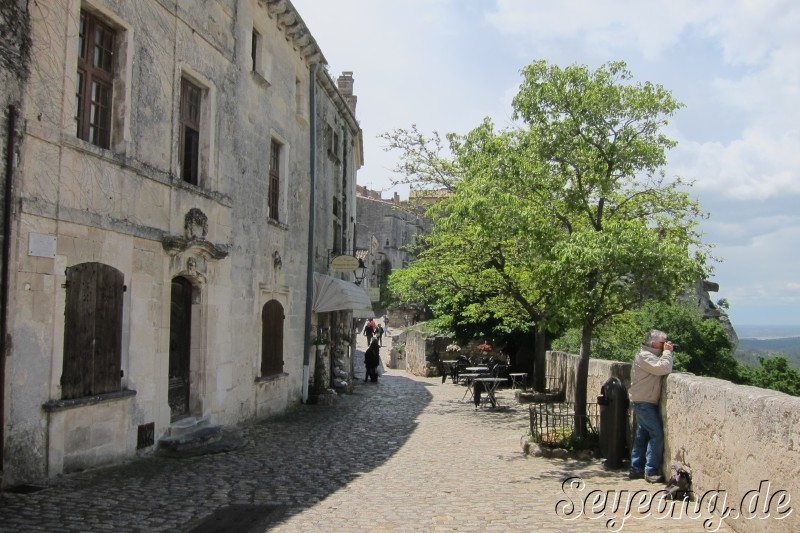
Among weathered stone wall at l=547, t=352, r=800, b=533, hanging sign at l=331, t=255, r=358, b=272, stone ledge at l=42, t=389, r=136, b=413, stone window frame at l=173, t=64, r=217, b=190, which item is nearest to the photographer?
weathered stone wall at l=547, t=352, r=800, b=533

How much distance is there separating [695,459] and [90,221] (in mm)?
6778

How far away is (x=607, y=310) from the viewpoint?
32.9 feet

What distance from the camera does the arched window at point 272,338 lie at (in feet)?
41.9

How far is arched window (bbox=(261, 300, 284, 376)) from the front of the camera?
12766 mm

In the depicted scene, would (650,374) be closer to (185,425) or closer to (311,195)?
(185,425)

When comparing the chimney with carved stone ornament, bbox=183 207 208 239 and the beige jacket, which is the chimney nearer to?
carved stone ornament, bbox=183 207 208 239

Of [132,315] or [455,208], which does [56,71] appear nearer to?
[132,315]

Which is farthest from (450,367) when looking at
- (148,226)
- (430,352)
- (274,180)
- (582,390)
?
(148,226)

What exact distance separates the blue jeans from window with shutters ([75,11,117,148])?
698 centimetres

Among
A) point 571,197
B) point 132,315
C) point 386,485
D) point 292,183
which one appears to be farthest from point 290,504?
point 292,183

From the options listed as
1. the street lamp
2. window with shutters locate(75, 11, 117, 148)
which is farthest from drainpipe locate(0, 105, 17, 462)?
the street lamp

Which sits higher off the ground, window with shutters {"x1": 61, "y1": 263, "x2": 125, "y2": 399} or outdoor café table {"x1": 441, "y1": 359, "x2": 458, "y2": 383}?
window with shutters {"x1": 61, "y1": 263, "x2": 125, "y2": 399}

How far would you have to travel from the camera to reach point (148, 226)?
28.6 ft

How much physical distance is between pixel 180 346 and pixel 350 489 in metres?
4.17
